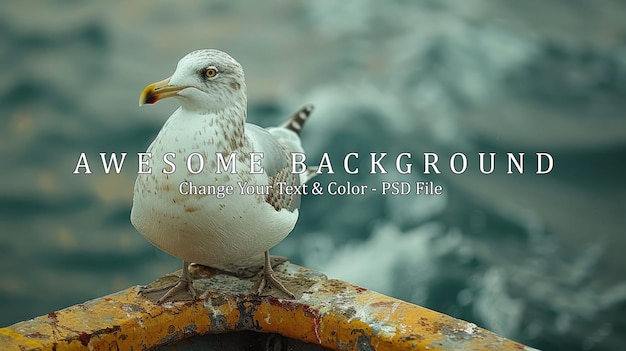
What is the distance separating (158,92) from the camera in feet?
5.72

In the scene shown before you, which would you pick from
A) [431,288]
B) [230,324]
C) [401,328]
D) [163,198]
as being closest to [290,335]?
[230,324]

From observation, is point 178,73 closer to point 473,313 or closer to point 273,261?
point 273,261

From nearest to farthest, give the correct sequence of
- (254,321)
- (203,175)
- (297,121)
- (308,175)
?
1. (203,175)
2. (254,321)
3. (308,175)
4. (297,121)

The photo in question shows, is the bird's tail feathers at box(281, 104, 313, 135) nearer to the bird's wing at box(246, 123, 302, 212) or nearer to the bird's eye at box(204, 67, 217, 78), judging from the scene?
the bird's wing at box(246, 123, 302, 212)

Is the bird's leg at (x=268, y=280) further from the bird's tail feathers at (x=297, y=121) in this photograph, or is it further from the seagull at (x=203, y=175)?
the bird's tail feathers at (x=297, y=121)

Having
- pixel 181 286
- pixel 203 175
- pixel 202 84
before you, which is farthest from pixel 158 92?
pixel 181 286

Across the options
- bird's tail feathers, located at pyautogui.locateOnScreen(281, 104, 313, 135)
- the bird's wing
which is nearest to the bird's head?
the bird's wing

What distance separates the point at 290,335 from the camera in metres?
1.86

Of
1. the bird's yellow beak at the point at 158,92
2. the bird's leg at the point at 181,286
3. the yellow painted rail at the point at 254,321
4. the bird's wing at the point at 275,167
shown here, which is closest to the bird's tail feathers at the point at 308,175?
the bird's wing at the point at 275,167

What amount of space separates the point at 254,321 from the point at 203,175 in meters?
0.40

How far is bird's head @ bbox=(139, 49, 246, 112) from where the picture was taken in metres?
1.75

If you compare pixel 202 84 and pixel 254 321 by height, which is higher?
pixel 202 84

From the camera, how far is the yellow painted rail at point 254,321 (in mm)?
1654

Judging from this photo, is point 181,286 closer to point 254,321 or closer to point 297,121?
point 254,321
